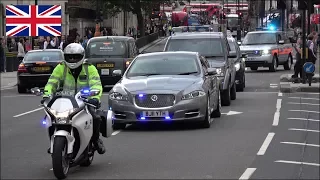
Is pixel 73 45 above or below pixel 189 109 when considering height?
above

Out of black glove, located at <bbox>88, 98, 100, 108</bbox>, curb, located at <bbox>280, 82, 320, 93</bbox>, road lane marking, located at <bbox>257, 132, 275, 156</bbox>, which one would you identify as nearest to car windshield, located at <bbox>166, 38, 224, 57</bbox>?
curb, located at <bbox>280, 82, 320, 93</bbox>

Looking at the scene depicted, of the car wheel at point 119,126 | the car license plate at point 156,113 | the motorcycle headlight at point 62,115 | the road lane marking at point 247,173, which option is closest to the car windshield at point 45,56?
the car wheel at point 119,126

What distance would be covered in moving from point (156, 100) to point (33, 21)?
Result: 25.0 feet

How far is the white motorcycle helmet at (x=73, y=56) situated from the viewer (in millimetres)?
11031

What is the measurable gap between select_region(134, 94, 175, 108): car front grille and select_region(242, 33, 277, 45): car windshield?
22.1m

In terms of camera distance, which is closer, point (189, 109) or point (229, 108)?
point (189, 109)

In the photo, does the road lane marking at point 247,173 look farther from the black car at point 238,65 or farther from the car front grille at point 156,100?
the black car at point 238,65

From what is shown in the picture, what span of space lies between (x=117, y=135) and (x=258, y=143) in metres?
2.78

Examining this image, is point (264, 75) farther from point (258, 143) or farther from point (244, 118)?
point (258, 143)

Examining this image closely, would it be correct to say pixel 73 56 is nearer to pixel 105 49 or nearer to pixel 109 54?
pixel 109 54

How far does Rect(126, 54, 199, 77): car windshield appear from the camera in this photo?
1683cm

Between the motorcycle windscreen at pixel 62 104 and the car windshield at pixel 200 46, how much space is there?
10.9 m

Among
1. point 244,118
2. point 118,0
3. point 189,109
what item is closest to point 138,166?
point 189,109

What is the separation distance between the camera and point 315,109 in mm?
20062
